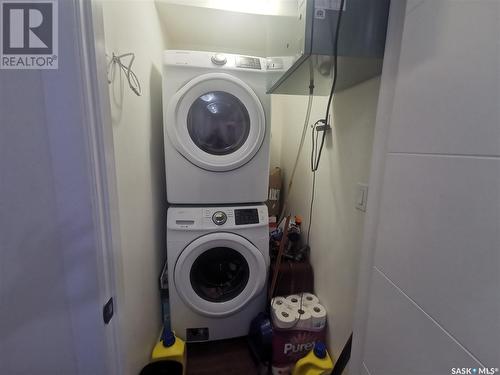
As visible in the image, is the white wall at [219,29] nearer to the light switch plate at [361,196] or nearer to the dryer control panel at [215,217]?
the light switch plate at [361,196]

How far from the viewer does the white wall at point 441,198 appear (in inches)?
13.0

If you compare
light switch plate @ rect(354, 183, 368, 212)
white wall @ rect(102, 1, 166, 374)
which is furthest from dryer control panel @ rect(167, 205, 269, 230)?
light switch plate @ rect(354, 183, 368, 212)

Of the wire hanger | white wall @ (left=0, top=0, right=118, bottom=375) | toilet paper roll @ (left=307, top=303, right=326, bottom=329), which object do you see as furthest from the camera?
toilet paper roll @ (left=307, top=303, right=326, bottom=329)

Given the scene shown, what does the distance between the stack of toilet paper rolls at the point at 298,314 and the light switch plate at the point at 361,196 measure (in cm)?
68

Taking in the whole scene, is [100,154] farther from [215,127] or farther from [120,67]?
[215,127]

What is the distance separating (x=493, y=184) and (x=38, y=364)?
101 centimetres

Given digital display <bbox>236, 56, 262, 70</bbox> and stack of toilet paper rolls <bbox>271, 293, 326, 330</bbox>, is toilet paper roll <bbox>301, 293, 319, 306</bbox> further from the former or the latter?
digital display <bbox>236, 56, 262, 70</bbox>

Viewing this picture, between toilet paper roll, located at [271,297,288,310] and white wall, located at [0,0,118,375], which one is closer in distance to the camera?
white wall, located at [0,0,118,375]

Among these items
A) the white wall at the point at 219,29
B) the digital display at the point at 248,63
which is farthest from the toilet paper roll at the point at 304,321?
the digital display at the point at 248,63

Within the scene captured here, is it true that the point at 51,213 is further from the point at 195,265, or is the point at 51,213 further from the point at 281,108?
the point at 281,108

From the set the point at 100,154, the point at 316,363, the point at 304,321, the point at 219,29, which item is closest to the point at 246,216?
the point at 304,321

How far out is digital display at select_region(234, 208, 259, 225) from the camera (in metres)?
1.32

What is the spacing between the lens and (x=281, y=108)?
85.1 inches

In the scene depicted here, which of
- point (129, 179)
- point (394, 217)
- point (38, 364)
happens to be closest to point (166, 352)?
point (38, 364)
